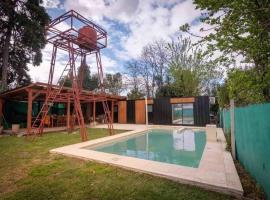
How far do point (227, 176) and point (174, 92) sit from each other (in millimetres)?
18078

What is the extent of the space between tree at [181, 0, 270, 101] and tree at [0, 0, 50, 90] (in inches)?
560

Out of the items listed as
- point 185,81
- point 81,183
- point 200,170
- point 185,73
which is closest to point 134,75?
point 185,73

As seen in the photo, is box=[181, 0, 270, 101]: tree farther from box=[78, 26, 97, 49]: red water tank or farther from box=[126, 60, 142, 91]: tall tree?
box=[126, 60, 142, 91]: tall tree

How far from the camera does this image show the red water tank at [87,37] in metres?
8.59

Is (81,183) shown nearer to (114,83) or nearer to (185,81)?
(185,81)

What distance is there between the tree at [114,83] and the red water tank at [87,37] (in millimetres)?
18789

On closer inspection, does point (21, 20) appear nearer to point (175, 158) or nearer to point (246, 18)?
point (175, 158)

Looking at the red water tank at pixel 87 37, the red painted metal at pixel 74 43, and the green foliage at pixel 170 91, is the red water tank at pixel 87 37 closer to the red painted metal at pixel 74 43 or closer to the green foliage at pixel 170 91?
the red painted metal at pixel 74 43

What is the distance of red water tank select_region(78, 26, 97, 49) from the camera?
859cm

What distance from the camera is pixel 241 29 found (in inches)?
114

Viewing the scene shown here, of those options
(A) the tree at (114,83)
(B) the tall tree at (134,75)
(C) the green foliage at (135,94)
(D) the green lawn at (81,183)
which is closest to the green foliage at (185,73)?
(C) the green foliage at (135,94)

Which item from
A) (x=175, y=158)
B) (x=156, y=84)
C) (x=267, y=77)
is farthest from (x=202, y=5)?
(x=156, y=84)

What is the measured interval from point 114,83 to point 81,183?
25.7 m

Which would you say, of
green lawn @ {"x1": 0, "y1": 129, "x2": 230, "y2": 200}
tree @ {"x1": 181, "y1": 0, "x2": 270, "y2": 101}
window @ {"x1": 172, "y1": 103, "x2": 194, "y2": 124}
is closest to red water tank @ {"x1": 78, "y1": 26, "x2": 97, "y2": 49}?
green lawn @ {"x1": 0, "y1": 129, "x2": 230, "y2": 200}
